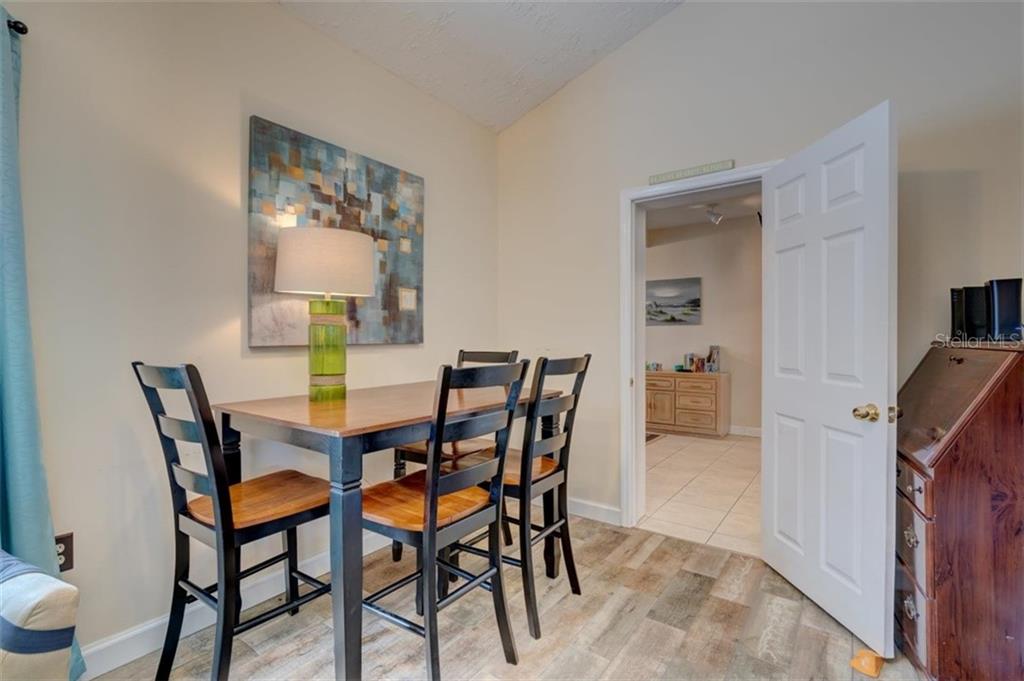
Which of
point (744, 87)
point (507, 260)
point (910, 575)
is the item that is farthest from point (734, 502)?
point (744, 87)

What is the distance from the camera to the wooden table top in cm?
133

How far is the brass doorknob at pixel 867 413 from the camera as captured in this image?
165cm

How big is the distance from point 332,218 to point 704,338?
4.79 meters

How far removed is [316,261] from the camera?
1776 mm

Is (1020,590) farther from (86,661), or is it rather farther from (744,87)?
(86,661)

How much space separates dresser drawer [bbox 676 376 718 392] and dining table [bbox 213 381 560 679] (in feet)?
13.9

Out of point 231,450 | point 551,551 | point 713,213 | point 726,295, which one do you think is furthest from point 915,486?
point 726,295

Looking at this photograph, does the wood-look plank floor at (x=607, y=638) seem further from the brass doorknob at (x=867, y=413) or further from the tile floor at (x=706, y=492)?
the brass doorknob at (x=867, y=413)

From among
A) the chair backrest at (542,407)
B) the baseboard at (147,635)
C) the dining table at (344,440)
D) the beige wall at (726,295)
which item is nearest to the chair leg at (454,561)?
the chair backrest at (542,407)

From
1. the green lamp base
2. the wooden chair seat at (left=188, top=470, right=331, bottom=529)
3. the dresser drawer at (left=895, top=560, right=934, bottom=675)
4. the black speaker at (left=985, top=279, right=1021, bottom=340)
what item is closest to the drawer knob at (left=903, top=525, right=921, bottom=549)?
the dresser drawer at (left=895, top=560, right=934, bottom=675)

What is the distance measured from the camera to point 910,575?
1.65 m

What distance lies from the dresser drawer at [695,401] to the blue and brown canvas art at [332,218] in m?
3.81

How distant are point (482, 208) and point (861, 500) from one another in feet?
8.35

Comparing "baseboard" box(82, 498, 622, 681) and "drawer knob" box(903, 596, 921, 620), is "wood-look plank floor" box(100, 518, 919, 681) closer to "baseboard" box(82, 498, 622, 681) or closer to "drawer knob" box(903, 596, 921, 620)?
"baseboard" box(82, 498, 622, 681)
